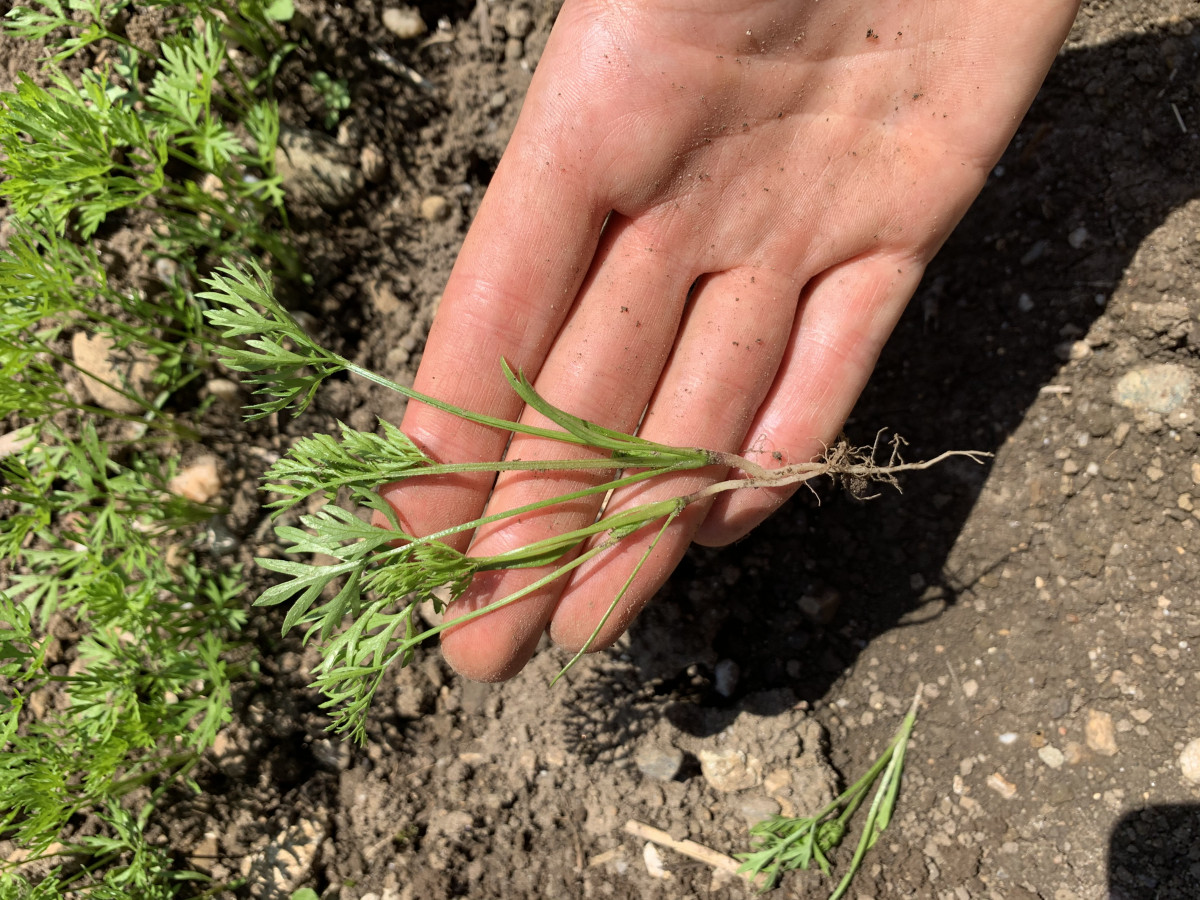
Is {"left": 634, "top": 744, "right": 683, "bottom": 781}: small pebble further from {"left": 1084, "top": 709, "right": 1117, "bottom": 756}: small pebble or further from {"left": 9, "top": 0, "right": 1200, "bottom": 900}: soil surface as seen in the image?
{"left": 1084, "top": 709, "right": 1117, "bottom": 756}: small pebble

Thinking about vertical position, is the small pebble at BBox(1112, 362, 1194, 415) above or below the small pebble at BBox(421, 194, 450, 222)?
below

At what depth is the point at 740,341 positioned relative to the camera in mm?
2285

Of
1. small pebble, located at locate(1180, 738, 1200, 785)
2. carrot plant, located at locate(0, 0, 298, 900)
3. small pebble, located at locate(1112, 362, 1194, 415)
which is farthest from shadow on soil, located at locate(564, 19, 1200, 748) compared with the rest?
carrot plant, located at locate(0, 0, 298, 900)

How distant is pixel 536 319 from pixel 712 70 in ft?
2.68

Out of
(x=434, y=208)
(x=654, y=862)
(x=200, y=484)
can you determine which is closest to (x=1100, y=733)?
(x=654, y=862)

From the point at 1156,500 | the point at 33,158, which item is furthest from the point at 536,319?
the point at 1156,500

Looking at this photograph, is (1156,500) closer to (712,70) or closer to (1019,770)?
(1019,770)

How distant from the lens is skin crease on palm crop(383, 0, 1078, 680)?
2.18 metres

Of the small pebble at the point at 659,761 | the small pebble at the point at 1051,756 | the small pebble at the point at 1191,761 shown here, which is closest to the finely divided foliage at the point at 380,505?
the small pebble at the point at 659,761

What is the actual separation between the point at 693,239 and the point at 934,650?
1.55 metres

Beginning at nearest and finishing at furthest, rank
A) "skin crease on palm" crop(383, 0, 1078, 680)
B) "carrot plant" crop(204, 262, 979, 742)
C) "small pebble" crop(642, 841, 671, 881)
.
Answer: "carrot plant" crop(204, 262, 979, 742)
"skin crease on palm" crop(383, 0, 1078, 680)
"small pebble" crop(642, 841, 671, 881)

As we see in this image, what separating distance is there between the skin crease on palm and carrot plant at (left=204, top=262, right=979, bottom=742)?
0.24 feet

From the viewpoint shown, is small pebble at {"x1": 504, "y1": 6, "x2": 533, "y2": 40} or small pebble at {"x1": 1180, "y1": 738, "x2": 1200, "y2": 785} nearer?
small pebble at {"x1": 1180, "y1": 738, "x2": 1200, "y2": 785}

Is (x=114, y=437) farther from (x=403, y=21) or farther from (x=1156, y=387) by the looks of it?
(x=1156, y=387)
